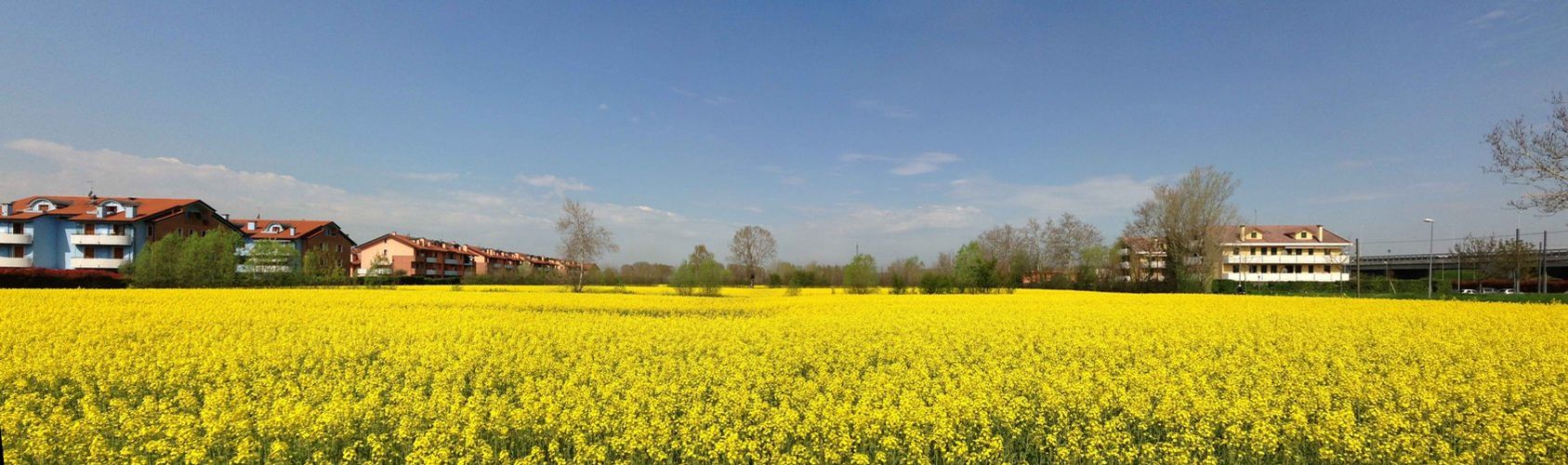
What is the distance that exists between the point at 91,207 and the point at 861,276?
68.0 metres

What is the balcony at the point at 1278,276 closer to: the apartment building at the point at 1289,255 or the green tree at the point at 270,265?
the apartment building at the point at 1289,255

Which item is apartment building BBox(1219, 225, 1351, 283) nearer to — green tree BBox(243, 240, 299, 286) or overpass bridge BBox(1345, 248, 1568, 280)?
overpass bridge BBox(1345, 248, 1568, 280)

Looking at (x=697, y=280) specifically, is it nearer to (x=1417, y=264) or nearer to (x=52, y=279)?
(x=52, y=279)

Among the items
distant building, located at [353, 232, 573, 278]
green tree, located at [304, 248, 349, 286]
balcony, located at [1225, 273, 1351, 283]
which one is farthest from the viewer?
distant building, located at [353, 232, 573, 278]

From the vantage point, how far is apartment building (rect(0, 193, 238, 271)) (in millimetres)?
55906

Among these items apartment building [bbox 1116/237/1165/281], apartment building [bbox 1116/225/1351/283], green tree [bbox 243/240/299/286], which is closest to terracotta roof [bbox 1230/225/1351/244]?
apartment building [bbox 1116/225/1351/283]

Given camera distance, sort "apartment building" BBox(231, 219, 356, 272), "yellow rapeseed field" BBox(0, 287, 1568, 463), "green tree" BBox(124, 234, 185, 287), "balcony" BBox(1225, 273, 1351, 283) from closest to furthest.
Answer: "yellow rapeseed field" BBox(0, 287, 1568, 463)
"green tree" BBox(124, 234, 185, 287)
"apartment building" BBox(231, 219, 356, 272)
"balcony" BBox(1225, 273, 1351, 283)

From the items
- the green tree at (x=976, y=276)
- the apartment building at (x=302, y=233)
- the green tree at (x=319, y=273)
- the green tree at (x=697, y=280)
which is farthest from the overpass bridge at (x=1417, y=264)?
the apartment building at (x=302, y=233)

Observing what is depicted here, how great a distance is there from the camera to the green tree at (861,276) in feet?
150

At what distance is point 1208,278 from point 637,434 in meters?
55.5

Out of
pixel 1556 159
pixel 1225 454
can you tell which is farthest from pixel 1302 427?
pixel 1556 159

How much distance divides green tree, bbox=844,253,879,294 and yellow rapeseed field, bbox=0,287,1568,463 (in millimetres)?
26810

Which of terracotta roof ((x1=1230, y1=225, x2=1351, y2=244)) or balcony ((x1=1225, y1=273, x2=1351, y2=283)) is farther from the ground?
terracotta roof ((x1=1230, y1=225, x2=1351, y2=244))

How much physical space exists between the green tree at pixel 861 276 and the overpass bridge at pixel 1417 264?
65560 mm
